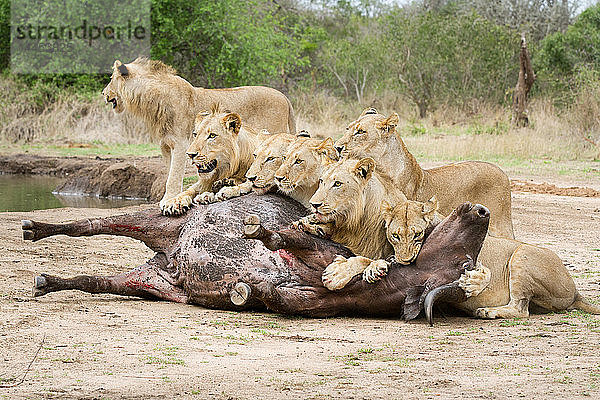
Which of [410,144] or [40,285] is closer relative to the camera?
[40,285]

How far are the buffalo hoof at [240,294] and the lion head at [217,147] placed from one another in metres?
1.10

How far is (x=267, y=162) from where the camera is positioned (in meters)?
5.45

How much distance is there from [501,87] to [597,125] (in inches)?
330

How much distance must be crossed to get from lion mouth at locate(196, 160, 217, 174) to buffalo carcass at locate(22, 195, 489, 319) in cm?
30

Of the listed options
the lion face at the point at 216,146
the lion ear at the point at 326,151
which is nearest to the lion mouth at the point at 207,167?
the lion face at the point at 216,146

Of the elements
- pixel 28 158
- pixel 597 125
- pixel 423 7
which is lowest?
pixel 28 158

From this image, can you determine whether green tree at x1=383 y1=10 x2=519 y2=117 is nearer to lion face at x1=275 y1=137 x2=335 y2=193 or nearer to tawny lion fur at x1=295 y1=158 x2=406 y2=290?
lion face at x1=275 y1=137 x2=335 y2=193

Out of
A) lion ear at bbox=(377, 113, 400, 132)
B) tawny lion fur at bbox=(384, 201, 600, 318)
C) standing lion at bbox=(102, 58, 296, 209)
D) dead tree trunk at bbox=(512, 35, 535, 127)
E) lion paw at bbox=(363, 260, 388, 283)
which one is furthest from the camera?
dead tree trunk at bbox=(512, 35, 535, 127)

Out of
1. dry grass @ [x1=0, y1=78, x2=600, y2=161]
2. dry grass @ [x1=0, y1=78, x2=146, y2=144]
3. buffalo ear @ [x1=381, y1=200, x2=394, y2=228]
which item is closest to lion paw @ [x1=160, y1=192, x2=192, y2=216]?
buffalo ear @ [x1=381, y1=200, x2=394, y2=228]

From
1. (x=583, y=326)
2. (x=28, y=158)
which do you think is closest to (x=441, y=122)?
(x=28, y=158)

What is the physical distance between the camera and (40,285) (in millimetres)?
5211

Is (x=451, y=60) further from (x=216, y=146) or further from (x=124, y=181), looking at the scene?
(x=216, y=146)

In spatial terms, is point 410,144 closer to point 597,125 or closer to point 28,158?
point 597,125

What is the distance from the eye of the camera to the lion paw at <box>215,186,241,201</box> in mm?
5531
